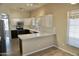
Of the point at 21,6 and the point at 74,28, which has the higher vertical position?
the point at 21,6

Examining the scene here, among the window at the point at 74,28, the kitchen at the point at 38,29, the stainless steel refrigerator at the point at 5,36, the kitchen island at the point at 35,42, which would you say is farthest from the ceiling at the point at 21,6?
the window at the point at 74,28

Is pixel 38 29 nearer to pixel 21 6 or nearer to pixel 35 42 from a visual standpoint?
pixel 35 42

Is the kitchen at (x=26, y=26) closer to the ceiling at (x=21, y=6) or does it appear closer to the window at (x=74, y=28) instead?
the ceiling at (x=21, y=6)

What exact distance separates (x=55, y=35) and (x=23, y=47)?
1.50ft

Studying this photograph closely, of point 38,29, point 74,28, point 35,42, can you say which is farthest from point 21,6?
point 74,28

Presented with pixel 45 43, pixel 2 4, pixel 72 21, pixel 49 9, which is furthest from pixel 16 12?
pixel 72 21

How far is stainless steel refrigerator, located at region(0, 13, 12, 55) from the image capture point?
3.84ft

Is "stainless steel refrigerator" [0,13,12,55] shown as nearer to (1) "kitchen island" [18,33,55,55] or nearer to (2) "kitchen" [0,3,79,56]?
(2) "kitchen" [0,3,79,56]

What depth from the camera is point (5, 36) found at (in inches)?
46.8

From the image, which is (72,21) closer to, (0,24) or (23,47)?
(23,47)

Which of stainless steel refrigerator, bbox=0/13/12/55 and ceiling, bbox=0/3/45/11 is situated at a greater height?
ceiling, bbox=0/3/45/11

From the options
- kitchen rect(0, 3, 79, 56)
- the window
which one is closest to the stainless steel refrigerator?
kitchen rect(0, 3, 79, 56)

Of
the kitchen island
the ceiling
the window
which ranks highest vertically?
the ceiling

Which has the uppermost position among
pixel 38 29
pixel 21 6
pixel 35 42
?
pixel 21 6
